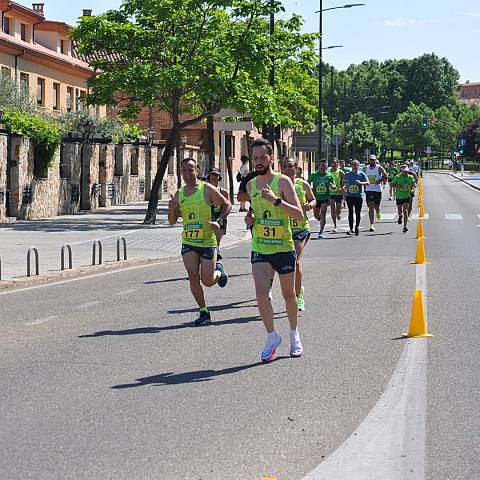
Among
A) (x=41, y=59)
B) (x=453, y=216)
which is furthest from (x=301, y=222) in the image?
(x=41, y=59)

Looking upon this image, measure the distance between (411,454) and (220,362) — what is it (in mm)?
3521

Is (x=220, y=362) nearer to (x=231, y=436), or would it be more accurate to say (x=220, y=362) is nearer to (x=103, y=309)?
(x=231, y=436)

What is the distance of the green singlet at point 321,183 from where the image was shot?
2570 cm

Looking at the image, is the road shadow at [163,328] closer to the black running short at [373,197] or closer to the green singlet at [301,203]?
the green singlet at [301,203]

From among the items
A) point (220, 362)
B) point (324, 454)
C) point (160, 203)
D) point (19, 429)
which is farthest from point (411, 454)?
point (160, 203)

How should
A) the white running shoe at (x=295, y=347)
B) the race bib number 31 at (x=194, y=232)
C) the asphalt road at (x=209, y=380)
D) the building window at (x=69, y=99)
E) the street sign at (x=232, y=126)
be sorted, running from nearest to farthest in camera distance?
the asphalt road at (x=209, y=380)
the white running shoe at (x=295, y=347)
the race bib number 31 at (x=194, y=232)
the street sign at (x=232, y=126)
the building window at (x=69, y=99)


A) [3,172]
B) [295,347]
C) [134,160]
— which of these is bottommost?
[295,347]

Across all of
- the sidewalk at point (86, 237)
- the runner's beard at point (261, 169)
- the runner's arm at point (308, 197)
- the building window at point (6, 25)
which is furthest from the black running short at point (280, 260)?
the building window at point (6, 25)

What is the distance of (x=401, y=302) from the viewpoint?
14.3m

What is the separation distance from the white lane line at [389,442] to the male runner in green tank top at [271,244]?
1.33 meters

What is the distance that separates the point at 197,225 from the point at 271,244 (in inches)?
98.9

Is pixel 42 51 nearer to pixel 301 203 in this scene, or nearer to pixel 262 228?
pixel 301 203

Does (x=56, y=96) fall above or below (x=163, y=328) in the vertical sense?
above

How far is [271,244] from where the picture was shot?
9875mm
